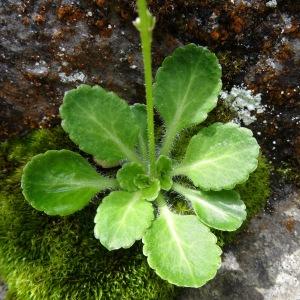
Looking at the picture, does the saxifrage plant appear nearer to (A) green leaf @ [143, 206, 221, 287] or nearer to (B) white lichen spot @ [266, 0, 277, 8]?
(A) green leaf @ [143, 206, 221, 287]

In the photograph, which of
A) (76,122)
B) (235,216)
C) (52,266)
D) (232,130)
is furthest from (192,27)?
(52,266)

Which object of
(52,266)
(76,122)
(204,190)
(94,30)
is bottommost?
(52,266)

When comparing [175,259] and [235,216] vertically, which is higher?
[235,216]

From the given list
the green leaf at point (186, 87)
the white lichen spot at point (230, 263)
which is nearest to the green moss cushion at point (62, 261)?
the white lichen spot at point (230, 263)

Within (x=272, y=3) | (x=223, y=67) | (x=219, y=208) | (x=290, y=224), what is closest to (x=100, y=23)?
(x=223, y=67)

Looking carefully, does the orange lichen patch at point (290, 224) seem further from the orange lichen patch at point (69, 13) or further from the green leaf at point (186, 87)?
the orange lichen patch at point (69, 13)

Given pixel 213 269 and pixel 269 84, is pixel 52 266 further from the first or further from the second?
pixel 269 84

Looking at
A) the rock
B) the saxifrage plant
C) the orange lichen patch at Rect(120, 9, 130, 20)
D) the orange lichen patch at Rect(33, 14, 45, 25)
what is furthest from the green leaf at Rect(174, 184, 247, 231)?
the orange lichen patch at Rect(33, 14, 45, 25)
